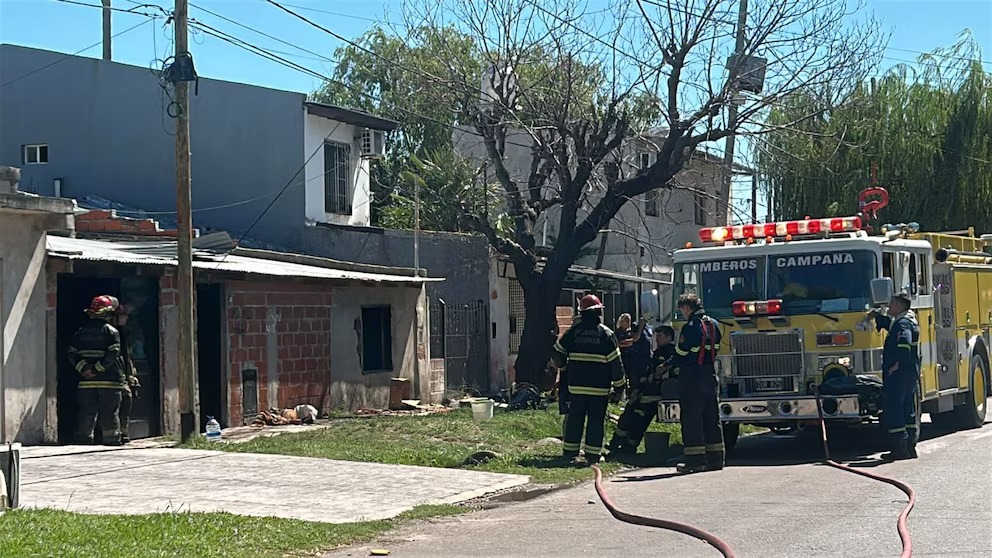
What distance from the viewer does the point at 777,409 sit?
13531 millimetres

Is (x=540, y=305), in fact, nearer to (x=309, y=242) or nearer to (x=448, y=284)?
(x=448, y=284)

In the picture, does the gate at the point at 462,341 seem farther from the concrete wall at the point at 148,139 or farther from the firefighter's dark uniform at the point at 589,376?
the firefighter's dark uniform at the point at 589,376

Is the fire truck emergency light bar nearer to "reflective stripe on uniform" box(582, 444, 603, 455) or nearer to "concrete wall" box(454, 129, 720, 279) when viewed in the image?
"reflective stripe on uniform" box(582, 444, 603, 455)

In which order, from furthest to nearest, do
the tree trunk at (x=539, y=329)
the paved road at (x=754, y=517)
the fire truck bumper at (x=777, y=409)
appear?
the tree trunk at (x=539, y=329)
the fire truck bumper at (x=777, y=409)
the paved road at (x=754, y=517)

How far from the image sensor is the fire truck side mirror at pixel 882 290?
13141mm

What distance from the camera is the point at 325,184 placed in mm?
26156

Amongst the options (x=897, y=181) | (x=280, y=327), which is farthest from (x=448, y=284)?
(x=897, y=181)

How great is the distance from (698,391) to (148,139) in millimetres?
16885

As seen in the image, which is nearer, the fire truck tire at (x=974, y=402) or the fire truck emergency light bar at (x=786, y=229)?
the fire truck emergency light bar at (x=786, y=229)

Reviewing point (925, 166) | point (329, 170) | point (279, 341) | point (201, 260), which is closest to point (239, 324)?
point (279, 341)

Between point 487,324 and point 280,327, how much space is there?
7601 mm

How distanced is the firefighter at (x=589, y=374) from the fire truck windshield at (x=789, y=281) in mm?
1861

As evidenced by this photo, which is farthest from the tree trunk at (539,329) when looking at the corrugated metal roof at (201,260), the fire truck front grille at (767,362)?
the fire truck front grille at (767,362)

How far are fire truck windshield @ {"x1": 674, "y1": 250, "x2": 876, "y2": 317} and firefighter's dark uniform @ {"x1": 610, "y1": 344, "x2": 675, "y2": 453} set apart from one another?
47.6 inches
